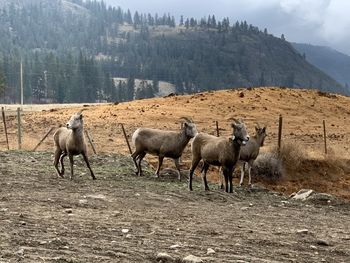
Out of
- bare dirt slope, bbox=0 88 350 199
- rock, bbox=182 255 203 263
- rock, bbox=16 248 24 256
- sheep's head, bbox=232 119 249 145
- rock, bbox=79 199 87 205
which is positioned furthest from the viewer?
bare dirt slope, bbox=0 88 350 199

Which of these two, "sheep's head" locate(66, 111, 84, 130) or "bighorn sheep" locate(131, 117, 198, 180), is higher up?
"sheep's head" locate(66, 111, 84, 130)

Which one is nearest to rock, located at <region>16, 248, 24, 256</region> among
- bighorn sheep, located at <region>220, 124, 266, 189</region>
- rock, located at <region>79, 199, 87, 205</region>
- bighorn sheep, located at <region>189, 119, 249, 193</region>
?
rock, located at <region>79, 199, 87, 205</region>

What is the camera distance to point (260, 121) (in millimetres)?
38188

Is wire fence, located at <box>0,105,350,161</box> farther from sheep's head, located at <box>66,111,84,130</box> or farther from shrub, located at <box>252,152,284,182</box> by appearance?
sheep's head, located at <box>66,111,84,130</box>

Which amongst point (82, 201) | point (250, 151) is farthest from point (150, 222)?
point (250, 151)

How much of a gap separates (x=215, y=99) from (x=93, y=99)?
108346mm

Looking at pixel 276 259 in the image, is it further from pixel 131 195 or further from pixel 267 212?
pixel 131 195

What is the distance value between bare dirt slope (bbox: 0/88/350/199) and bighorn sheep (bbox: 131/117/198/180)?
345cm

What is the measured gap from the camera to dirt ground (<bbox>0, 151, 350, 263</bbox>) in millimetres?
7977

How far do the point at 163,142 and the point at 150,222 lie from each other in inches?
303

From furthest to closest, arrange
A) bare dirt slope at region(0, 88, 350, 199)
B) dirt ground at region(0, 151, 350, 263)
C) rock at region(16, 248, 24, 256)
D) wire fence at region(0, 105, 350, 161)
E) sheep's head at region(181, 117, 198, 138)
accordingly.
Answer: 1. wire fence at region(0, 105, 350, 161)
2. bare dirt slope at region(0, 88, 350, 199)
3. sheep's head at region(181, 117, 198, 138)
4. dirt ground at region(0, 151, 350, 263)
5. rock at region(16, 248, 24, 256)

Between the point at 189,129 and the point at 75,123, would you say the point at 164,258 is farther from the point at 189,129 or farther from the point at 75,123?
the point at 189,129

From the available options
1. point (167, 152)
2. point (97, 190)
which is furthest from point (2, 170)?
point (167, 152)

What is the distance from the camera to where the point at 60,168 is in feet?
57.5
